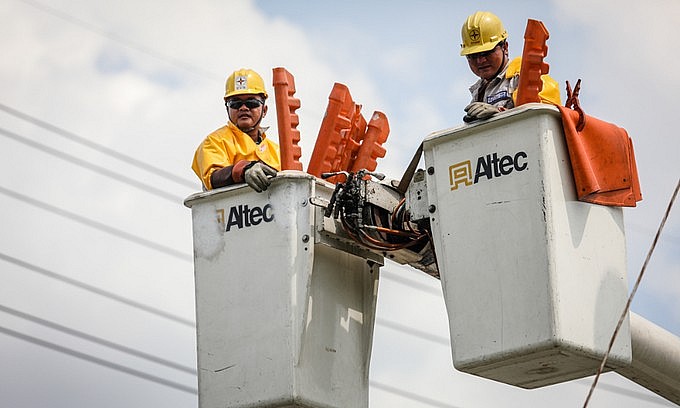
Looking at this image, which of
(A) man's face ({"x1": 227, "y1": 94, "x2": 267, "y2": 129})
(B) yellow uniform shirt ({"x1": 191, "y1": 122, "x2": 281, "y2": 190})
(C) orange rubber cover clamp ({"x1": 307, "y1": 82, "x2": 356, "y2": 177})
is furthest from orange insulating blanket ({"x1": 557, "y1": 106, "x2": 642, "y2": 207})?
(A) man's face ({"x1": 227, "y1": 94, "x2": 267, "y2": 129})

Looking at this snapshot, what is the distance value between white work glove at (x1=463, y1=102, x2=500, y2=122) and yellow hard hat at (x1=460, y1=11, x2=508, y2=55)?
1.21 metres

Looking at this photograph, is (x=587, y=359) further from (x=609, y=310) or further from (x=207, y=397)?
(x=207, y=397)

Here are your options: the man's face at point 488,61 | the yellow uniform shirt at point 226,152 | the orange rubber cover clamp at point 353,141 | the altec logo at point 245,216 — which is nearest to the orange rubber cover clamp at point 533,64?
the man's face at point 488,61

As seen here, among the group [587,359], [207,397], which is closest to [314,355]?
[207,397]

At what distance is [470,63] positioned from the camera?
13.8 meters

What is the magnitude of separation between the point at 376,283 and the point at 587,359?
8.51ft

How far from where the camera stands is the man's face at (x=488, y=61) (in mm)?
13664

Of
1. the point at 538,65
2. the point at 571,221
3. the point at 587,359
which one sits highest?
the point at 538,65

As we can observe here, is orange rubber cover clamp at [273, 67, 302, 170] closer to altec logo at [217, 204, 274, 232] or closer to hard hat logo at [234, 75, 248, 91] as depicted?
hard hat logo at [234, 75, 248, 91]

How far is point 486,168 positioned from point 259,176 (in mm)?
1933

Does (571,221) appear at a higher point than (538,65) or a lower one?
lower

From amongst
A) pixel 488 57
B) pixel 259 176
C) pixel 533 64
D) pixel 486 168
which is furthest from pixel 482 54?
pixel 259 176

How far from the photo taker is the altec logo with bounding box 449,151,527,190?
40.3ft

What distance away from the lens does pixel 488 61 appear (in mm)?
13688
